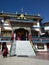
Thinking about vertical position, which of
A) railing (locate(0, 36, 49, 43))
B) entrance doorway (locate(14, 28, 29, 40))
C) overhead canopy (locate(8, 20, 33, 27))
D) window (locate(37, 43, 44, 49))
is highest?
overhead canopy (locate(8, 20, 33, 27))

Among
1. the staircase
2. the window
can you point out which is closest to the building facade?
the window

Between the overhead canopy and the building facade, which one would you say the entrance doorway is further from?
the overhead canopy

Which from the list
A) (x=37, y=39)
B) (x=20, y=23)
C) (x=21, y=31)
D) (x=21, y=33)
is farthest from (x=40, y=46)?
(x=20, y=23)

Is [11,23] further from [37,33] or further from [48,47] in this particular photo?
[48,47]

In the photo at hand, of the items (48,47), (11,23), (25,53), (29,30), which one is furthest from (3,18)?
(25,53)

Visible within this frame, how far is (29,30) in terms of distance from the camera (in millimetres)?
34875

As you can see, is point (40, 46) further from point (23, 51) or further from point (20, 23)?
point (23, 51)

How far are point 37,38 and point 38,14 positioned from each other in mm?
10581

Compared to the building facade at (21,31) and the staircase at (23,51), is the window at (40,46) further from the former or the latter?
the staircase at (23,51)

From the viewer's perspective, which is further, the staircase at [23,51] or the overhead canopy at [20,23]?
the overhead canopy at [20,23]

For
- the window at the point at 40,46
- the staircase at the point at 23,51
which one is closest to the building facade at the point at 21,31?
the window at the point at 40,46

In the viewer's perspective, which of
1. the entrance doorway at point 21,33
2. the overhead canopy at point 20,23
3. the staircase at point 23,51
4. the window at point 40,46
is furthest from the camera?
the entrance doorway at point 21,33

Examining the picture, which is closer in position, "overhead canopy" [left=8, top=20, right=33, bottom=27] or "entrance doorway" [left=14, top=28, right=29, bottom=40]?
"overhead canopy" [left=8, top=20, right=33, bottom=27]

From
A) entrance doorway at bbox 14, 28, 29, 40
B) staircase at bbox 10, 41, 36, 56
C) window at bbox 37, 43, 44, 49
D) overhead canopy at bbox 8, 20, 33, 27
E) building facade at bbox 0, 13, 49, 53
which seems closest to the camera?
staircase at bbox 10, 41, 36, 56
